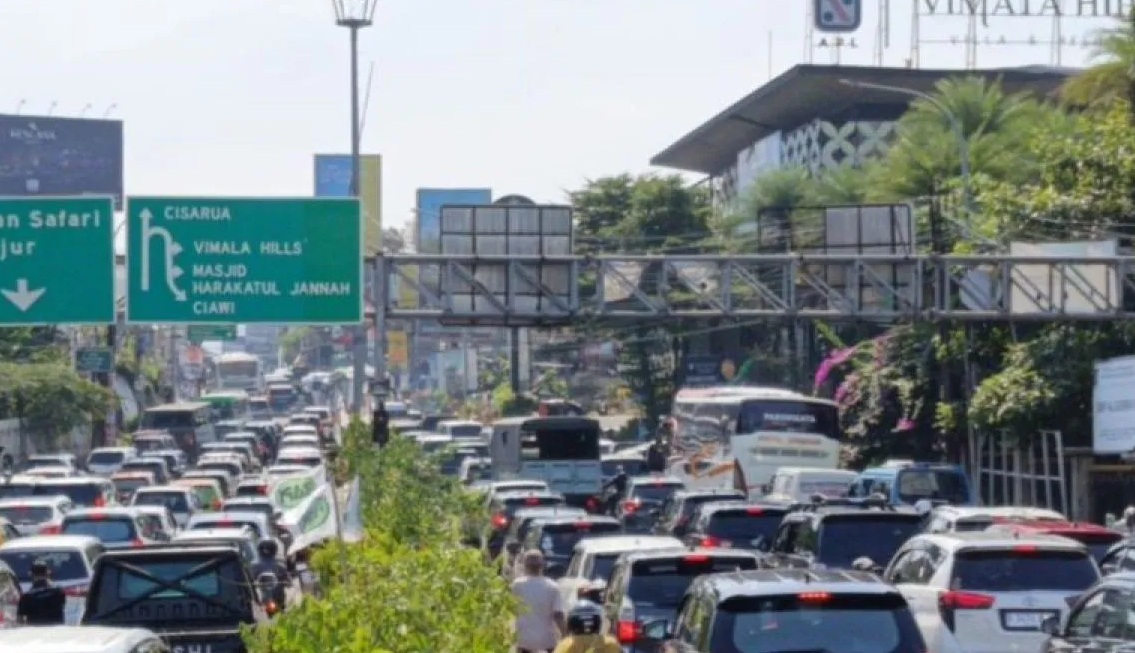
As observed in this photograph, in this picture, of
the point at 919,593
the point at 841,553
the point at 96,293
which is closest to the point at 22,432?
the point at 96,293

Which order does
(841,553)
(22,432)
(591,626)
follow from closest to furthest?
(591,626), (841,553), (22,432)

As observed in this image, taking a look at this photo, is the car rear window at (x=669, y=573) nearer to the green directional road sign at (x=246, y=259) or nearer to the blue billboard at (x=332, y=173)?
the green directional road sign at (x=246, y=259)

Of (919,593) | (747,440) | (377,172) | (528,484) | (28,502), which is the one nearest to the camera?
(919,593)

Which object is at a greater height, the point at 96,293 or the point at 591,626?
the point at 96,293

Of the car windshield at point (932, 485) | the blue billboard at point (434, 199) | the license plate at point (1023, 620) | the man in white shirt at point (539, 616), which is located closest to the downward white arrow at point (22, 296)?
the car windshield at point (932, 485)

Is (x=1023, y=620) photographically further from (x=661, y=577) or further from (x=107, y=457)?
(x=107, y=457)

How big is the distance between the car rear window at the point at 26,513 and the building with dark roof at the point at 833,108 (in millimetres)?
45561

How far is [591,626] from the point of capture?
1526cm

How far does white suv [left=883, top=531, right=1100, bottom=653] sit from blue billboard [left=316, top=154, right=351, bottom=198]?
84.3 meters

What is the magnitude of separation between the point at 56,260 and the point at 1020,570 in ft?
56.7

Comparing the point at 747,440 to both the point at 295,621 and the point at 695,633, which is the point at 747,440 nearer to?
the point at 695,633

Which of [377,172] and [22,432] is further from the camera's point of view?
[377,172]

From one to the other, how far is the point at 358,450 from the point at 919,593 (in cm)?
2256

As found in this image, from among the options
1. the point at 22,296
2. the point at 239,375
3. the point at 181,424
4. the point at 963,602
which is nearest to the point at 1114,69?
the point at 22,296
